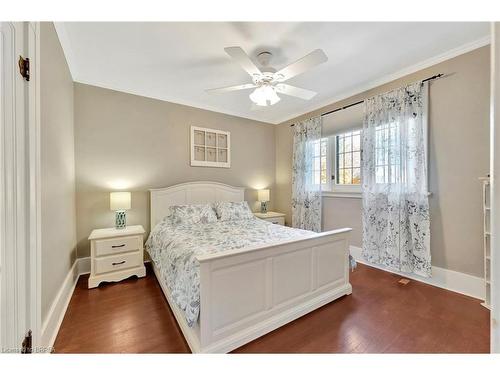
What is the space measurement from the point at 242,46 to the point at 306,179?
2365 millimetres

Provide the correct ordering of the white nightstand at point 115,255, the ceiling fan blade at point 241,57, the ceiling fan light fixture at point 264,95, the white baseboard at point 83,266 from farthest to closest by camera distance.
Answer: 1. the white baseboard at point 83,266
2. the white nightstand at point 115,255
3. the ceiling fan light fixture at point 264,95
4. the ceiling fan blade at point 241,57

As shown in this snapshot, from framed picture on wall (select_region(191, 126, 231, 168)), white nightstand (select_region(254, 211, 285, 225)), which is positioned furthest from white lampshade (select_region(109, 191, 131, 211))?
white nightstand (select_region(254, 211, 285, 225))

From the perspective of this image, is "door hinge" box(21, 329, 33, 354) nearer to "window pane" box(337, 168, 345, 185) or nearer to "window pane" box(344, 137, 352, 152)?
"window pane" box(337, 168, 345, 185)

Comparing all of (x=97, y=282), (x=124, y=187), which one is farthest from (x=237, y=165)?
(x=97, y=282)

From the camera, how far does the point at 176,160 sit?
3.30 metres

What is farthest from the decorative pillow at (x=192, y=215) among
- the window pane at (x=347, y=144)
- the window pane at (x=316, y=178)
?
the window pane at (x=347, y=144)

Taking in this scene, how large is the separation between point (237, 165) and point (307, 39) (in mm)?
2399

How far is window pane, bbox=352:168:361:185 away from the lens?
10.00 feet

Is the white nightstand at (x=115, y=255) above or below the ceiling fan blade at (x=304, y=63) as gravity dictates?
below

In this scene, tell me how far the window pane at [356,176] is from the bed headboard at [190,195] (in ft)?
6.19

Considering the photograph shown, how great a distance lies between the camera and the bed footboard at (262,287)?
4.36 feet

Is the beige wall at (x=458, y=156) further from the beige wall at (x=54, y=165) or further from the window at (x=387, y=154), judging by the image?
the beige wall at (x=54, y=165)

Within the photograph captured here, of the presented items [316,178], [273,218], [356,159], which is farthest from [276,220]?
[356,159]

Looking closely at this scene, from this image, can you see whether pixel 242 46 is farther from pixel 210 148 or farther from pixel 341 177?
pixel 341 177
